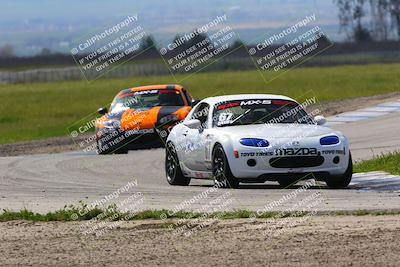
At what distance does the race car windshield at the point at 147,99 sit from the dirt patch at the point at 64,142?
2.93m

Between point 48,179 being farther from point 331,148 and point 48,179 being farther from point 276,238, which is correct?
point 276,238

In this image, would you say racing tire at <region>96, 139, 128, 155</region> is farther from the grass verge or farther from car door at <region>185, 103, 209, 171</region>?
car door at <region>185, 103, 209, 171</region>

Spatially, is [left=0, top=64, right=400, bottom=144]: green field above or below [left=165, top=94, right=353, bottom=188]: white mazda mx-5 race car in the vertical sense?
below

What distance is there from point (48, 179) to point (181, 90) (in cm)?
730

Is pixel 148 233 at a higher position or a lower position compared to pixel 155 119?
higher

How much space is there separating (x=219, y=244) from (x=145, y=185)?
7045 mm

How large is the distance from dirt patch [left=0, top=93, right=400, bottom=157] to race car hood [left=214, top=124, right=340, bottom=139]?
11.9 m

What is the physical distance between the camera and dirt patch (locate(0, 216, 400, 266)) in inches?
362

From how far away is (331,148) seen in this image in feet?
49.2

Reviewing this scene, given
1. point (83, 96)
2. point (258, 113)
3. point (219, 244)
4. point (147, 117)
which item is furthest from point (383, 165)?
point (83, 96)

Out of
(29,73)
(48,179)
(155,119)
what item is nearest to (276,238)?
(48,179)

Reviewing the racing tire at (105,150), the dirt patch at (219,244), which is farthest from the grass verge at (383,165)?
the racing tire at (105,150)

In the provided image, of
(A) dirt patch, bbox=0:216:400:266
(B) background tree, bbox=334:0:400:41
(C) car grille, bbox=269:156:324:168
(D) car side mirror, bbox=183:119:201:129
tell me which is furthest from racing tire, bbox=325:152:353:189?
(B) background tree, bbox=334:0:400:41

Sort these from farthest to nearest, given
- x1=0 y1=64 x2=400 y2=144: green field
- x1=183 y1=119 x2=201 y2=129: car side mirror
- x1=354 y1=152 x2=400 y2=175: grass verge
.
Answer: x1=0 y1=64 x2=400 y2=144: green field → x1=354 y1=152 x2=400 y2=175: grass verge → x1=183 y1=119 x2=201 y2=129: car side mirror
